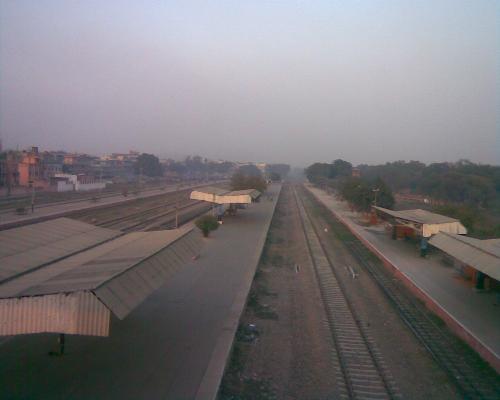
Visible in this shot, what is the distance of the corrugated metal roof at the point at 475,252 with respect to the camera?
34.8ft

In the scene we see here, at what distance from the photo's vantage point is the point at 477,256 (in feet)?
38.3

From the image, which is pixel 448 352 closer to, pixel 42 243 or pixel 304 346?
pixel 304 346

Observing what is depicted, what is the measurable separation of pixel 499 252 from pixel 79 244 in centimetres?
1066

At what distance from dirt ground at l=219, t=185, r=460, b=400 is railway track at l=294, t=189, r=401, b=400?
16 centimetres

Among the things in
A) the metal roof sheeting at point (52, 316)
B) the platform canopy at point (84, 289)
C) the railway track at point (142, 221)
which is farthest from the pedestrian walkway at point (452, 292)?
the railway track at point (142, 221)

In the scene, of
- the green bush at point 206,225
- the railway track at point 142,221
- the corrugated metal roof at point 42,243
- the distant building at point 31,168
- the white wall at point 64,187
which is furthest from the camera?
the white wall at point 64,187

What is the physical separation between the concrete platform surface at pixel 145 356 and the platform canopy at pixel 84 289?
1.12 metres

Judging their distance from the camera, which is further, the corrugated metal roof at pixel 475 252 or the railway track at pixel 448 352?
the corrugated metal roof at pixel 475 252

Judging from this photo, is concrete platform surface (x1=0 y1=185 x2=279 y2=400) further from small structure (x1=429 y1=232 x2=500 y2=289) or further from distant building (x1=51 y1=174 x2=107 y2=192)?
distant building (x1=51 y1=174 x2=107 y2=192)

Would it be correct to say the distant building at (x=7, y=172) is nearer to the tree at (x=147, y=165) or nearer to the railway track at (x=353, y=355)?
the railway track at (x=353, y=355)

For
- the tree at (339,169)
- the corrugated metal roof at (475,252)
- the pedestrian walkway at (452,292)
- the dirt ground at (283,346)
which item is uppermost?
the tree at (339,169)

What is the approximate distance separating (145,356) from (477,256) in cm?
885

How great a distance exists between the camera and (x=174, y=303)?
35.1 feet

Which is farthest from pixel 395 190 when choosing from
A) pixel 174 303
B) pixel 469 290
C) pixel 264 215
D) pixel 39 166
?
pixel 174 303
